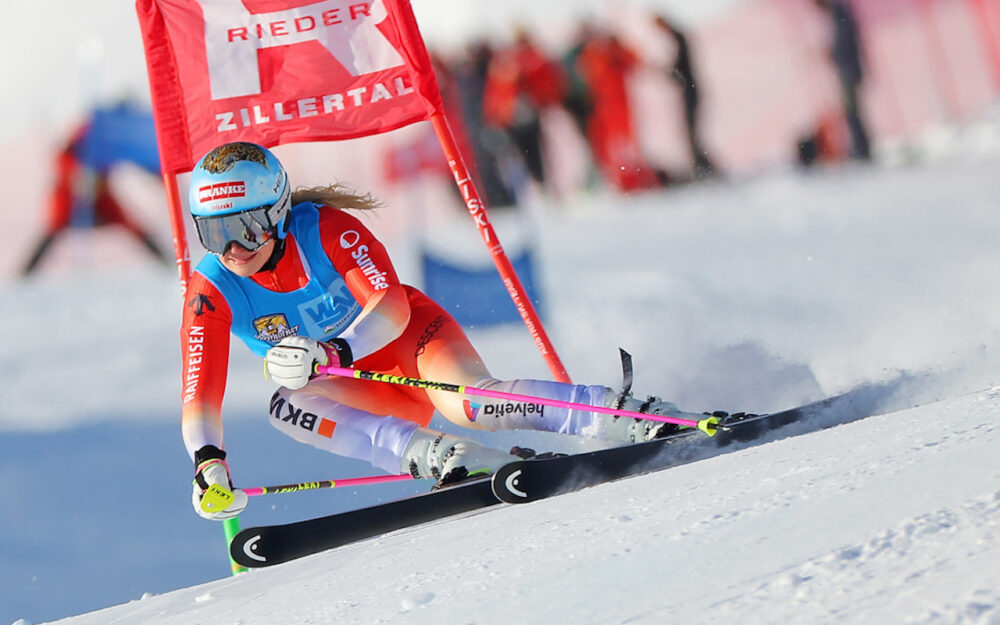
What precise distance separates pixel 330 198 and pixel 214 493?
4.14 ft

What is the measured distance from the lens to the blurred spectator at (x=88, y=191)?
1000 centimetres

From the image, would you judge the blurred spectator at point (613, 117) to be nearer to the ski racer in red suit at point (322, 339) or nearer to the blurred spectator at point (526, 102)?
the blurred spectator at point (526, 102)

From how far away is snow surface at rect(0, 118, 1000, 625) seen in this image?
1.99 meters

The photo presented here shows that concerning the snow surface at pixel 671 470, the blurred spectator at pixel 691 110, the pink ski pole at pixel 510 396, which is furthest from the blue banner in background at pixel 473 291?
the pink ski pole at pixel 510 396

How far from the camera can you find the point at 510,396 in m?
3.75

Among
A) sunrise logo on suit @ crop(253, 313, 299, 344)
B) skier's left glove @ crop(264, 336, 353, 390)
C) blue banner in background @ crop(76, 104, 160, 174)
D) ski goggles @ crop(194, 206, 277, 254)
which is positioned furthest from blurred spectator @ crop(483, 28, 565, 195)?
skier's left glove @ crop(264, 336, 353, 390)

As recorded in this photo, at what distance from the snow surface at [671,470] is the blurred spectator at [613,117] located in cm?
25

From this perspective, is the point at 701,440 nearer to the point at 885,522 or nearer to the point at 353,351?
the point at 353,351

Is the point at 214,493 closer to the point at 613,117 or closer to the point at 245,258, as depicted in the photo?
the point at 245,258

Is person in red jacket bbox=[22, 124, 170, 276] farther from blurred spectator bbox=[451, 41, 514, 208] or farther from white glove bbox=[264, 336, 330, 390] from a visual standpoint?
white glove bbox=[264, 336, 330, 390]

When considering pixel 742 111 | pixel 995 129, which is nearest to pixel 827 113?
pixel 742 111

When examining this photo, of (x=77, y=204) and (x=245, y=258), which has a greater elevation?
(x=77, y=204)

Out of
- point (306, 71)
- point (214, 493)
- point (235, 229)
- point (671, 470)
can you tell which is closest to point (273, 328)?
point (235, 229)

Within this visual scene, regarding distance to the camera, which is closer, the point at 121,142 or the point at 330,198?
the point at 330,198
